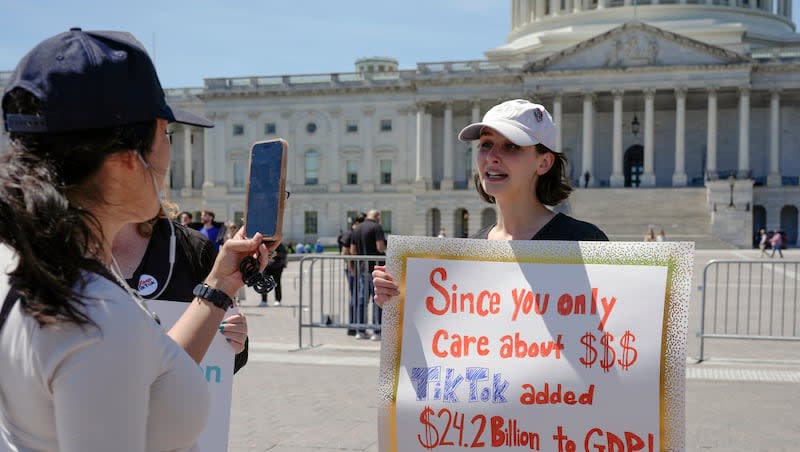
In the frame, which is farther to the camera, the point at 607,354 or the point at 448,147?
the point at 448,147

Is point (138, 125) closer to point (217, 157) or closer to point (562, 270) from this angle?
point (562, 270)

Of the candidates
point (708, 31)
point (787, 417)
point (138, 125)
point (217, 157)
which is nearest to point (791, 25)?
point (708, 31)

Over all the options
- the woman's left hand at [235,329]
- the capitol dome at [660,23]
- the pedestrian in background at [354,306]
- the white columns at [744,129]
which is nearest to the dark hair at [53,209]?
the woman's left hand at [235,329]

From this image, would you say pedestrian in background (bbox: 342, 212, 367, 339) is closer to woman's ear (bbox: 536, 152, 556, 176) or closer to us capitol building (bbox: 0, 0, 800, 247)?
woman's ear (bbox: 536, 152, 556, 176)

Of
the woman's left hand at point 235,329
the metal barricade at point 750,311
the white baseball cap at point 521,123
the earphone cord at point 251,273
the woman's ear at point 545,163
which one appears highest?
the white baseball cap at point 521,123

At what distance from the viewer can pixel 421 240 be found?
3.89m

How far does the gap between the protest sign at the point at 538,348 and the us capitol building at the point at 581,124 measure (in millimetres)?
51521

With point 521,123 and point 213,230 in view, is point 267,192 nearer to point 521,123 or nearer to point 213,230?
point 521,123

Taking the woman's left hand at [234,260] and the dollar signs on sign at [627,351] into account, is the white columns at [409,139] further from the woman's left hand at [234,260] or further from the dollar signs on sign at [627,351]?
the woman's left hand at [234,260]

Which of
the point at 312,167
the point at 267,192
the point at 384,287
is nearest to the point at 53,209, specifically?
the point at 267,192

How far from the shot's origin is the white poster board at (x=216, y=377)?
10.8 feet

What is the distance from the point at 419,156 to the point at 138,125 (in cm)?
6675

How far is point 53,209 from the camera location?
1679 millimetres

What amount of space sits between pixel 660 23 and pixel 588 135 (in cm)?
1385
